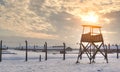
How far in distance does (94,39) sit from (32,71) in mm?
12441

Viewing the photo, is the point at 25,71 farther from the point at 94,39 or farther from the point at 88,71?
the point at 94,39

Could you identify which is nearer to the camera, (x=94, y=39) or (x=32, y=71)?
(x=32, y=71)

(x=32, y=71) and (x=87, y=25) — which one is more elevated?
(x=87, y=25)

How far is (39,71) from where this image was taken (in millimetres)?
20516

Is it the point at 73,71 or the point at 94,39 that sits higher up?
the point at 94,39

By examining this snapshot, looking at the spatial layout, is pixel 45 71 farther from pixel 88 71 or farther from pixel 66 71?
pixel 88 71

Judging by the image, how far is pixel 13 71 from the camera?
2055 centimetres

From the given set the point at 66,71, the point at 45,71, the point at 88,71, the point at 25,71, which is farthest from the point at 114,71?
the point at 25,71

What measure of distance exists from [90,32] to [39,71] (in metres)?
12.1

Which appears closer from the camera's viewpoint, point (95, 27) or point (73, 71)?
point (73, 71)

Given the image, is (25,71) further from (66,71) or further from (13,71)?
(66,71)

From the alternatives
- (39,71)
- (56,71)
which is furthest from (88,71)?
(39,71)

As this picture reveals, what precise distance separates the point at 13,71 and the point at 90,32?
1301 cm

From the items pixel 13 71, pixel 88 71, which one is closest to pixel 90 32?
pixel 88 71
